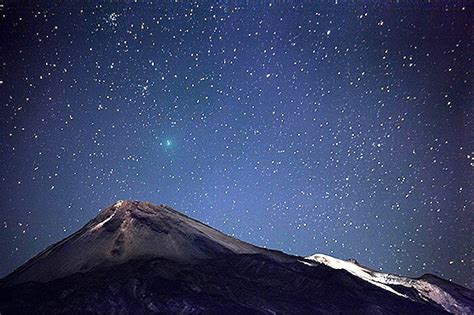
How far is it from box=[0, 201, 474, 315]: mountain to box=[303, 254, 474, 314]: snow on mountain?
0.35 m

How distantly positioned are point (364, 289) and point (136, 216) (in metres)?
63.5

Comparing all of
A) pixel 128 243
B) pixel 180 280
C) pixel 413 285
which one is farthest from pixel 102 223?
pixel 413 285

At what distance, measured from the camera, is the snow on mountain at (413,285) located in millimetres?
100688

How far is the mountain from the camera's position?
72.9m

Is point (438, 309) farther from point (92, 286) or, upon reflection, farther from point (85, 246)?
point (85, 246)

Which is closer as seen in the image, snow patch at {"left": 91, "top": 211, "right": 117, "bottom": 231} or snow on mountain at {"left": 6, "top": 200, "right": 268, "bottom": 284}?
snow on mountain at {"left": 6, "top": 200, "right": 268, "bottom": 284}

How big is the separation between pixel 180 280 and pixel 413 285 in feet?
223

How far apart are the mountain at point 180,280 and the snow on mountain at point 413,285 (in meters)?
0.35

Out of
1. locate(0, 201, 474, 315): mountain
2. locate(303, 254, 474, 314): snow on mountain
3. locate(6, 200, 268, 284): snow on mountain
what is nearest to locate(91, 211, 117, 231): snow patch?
locate(6, 200, 268, 284): snow on mountain

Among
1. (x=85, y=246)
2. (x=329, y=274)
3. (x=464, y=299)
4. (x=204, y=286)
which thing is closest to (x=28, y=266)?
(x=85, y=246)

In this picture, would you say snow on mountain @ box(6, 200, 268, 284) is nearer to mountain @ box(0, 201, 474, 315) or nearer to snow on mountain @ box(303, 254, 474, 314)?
mountain @ box(0, 201, 474, 315)

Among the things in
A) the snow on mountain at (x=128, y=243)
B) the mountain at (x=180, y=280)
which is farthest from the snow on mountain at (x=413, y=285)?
the snow on mountain at (x=128, y=243)

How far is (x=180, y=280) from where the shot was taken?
270ft

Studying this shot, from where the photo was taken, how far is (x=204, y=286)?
266ft
